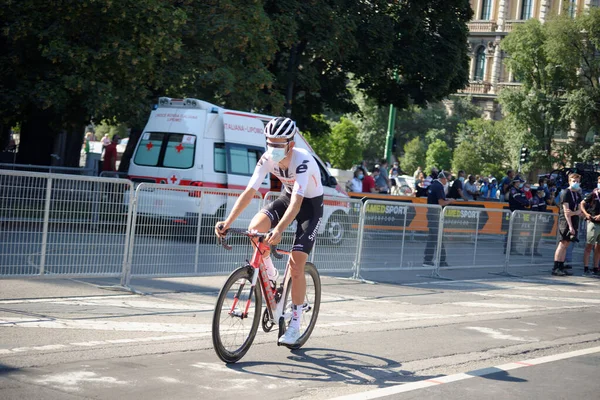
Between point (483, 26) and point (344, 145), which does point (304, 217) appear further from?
point (483, 26)

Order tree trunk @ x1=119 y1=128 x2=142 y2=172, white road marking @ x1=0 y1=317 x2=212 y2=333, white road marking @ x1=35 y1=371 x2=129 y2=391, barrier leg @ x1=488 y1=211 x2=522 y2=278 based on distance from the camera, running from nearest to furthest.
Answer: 1. white road marking @ x1=35 y1=371 x2=129 y2=391
2. white road marking @ x1=0 y1=317 x2=212 y2=333
3. barrier leg @ x1=488 y1=211 x2=522 y2=278
4. tree trunk @ x1=119 y1=128 x2=142 y2=172

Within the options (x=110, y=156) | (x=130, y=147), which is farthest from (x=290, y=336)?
(x=130, y=147)

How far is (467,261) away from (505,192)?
16029 millimetres

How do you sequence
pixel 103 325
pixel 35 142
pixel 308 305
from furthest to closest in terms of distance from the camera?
pixel 35 142
pixel 103 325
pixel 308 305

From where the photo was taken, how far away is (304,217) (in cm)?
740

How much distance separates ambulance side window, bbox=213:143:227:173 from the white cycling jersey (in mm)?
10054

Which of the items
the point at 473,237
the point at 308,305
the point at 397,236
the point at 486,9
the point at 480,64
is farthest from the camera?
the point at 480,64

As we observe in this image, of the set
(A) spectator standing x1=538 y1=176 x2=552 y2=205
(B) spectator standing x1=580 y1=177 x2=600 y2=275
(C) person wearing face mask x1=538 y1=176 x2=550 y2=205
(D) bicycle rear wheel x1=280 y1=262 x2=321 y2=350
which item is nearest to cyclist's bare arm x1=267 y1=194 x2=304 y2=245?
(D) bicycle rear wheel x1=280 y1=262 x2=321 y2=350

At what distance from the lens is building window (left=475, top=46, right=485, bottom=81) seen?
81812mm

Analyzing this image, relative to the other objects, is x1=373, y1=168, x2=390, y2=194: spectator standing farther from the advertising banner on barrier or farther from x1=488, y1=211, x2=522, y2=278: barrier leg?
x1=488, y1=211, x2=522, y2=278: barrier leg

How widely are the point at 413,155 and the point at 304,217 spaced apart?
69.2m

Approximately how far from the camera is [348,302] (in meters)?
11.2

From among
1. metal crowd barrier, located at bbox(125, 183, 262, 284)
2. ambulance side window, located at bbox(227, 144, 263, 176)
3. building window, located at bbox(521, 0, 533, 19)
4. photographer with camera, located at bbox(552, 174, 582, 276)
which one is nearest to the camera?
metal crowd barrier, located at bbox(125, 183, 262, 284)

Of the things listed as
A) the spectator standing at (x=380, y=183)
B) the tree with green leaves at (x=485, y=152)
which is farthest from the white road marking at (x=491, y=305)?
the tree with green leaves at (x=485, y=152)
